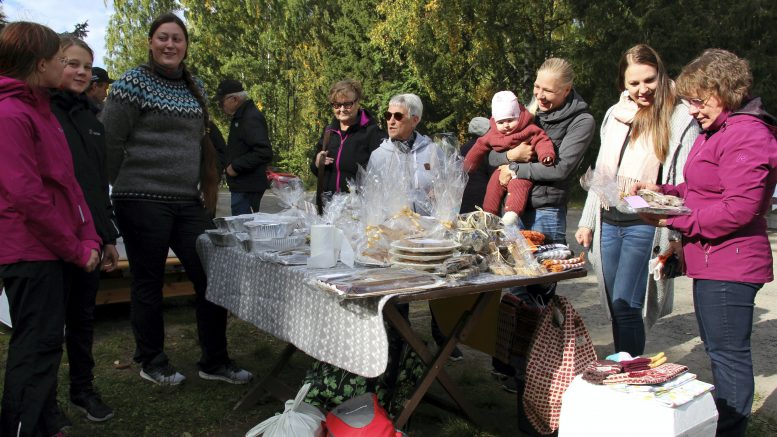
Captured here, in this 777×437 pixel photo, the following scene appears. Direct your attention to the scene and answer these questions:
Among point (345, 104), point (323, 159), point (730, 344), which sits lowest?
point (730, 344)

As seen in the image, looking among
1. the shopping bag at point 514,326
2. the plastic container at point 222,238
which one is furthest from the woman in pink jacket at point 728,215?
the plastic container at point 222,238

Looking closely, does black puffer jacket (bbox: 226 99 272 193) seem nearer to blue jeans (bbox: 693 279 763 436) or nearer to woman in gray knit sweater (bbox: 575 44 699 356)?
woman in gray knit sweater (bbox: 575 44 699 356)

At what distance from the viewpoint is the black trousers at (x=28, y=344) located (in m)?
2.39

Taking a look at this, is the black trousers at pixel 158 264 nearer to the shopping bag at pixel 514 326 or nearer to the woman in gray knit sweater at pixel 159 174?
the woman in gray knit sweater at pixel 159 174

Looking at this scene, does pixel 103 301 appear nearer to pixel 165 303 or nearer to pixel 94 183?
pixel 165 303

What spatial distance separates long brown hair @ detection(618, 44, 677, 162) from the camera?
9.33 ft

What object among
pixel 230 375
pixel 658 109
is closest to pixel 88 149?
pixel 230 375

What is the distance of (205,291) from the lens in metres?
3.36

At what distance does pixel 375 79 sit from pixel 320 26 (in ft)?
12.2

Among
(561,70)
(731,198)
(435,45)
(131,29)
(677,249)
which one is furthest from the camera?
(131,29)

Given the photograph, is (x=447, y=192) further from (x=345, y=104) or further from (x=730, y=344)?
(x=345, y=104)

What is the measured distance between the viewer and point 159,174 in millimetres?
3271

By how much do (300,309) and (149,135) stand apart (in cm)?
141

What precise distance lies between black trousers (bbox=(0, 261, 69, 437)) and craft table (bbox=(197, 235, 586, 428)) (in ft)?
2.54
